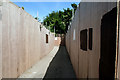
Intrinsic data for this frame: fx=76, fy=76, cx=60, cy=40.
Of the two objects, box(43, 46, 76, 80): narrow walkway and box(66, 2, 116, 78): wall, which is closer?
box(66, 2, 116, 78): wall

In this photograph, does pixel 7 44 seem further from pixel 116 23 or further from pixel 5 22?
pixel 116 23

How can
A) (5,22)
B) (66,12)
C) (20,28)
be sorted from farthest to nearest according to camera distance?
(66,12) < (20,28) < (5,22)

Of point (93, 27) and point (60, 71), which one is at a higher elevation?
point (93, 27)

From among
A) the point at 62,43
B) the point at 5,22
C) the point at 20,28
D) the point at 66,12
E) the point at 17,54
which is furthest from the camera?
the point at 66,12

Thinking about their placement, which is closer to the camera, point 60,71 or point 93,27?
point 93,27

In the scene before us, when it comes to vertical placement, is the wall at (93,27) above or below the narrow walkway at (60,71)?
above

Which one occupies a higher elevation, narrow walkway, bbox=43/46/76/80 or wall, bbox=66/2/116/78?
wall, bbox=66/2/116/78

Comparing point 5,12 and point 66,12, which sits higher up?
point 66,12

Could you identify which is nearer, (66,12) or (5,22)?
(5,22)

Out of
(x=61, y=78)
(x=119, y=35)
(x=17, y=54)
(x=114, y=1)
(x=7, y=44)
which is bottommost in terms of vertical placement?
(x=61, y=78)

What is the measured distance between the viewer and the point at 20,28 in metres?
2.75

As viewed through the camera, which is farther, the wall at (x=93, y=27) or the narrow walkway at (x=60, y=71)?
the narrow walkway at (x=60, y=71)

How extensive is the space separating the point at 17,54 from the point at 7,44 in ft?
1.98

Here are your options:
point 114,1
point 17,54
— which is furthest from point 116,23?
point 17,54
